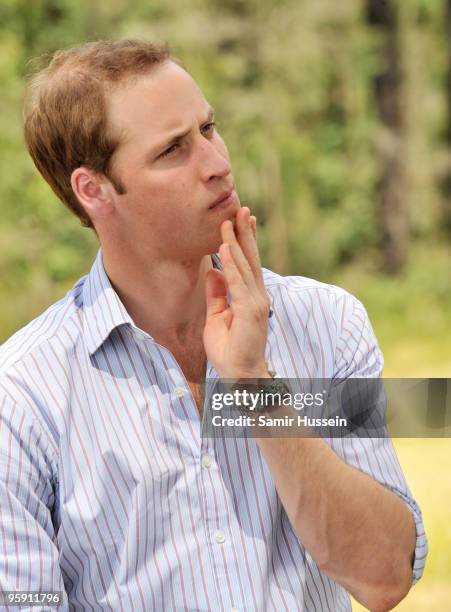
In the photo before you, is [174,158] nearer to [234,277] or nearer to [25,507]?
[234,277]

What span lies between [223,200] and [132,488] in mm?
509

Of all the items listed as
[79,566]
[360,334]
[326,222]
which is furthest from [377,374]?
[326,222]

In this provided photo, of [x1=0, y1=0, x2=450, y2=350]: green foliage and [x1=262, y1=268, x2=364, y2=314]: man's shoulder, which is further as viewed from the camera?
[x1=0, y1=0, x2=450, y2=350]: green foliage

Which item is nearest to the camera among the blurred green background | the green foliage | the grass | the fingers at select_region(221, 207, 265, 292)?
the fingers at select_region(221, 207, 265, 292)

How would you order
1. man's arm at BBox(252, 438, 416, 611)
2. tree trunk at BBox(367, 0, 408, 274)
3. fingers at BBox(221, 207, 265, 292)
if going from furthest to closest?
tree trunk at BBox(367, 0, 408, 274) < fingers at BBox(221, 207, 265, 292) < man's arm at BBox(252, 438, 416, 611)

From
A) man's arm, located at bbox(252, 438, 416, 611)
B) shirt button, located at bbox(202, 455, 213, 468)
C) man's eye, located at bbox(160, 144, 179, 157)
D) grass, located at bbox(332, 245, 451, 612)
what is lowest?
man's arm, located at bbox(252, 438, 416, 611)

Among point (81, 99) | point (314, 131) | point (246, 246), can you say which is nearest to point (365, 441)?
point (246, 246)

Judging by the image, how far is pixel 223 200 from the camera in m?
1.68

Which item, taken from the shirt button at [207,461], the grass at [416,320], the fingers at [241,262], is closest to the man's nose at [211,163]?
the fingers at [241,262]

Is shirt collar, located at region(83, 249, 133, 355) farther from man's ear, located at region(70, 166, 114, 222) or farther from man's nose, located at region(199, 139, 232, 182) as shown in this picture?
man's nose, located at region(199, 139, 232, 182)

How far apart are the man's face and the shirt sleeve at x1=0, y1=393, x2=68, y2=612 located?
0.41m

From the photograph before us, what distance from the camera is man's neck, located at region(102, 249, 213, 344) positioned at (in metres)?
1.75

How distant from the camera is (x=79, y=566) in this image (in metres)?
1.60

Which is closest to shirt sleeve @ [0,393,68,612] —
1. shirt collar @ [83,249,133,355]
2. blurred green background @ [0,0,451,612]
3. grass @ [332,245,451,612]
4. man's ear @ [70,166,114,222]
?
shirt collar @ [83,249,133,355]
